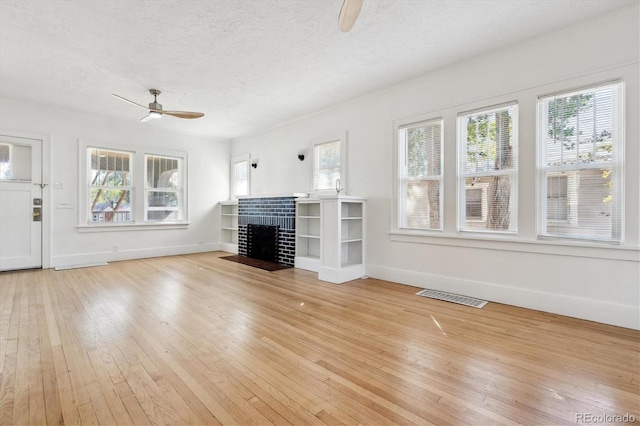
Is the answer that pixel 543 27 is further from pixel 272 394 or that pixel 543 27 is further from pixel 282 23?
pixel 272 394

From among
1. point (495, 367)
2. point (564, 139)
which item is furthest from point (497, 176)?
point (495, 367)

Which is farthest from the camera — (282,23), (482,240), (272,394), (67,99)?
(67,99)

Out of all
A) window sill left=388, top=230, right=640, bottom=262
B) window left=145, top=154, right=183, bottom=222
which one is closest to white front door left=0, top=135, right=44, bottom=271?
window left=145, top=154, right=183, bottom=222

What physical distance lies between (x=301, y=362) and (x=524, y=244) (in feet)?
8.81

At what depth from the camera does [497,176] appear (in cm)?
343

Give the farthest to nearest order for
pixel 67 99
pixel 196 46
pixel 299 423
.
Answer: pixel 67 99, pixel 196 46, pixel 299 423

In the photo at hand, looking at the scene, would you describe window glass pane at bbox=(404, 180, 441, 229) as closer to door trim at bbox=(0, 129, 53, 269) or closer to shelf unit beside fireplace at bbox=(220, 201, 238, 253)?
shelf unit beside fireplace at bbox=(220, 201, 238, 253)

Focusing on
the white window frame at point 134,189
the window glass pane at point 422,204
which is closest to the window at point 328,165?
the window glass pane at point 422,204

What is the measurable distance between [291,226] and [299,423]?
4.06 metres

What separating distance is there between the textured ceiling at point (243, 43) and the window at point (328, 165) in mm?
852

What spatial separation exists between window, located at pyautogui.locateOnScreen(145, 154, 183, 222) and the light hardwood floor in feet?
10.4

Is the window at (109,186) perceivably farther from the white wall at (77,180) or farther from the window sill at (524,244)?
the window sill at (524,244)

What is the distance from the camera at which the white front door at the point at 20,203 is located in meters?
4.84

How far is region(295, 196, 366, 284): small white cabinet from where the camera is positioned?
4.26 metres
